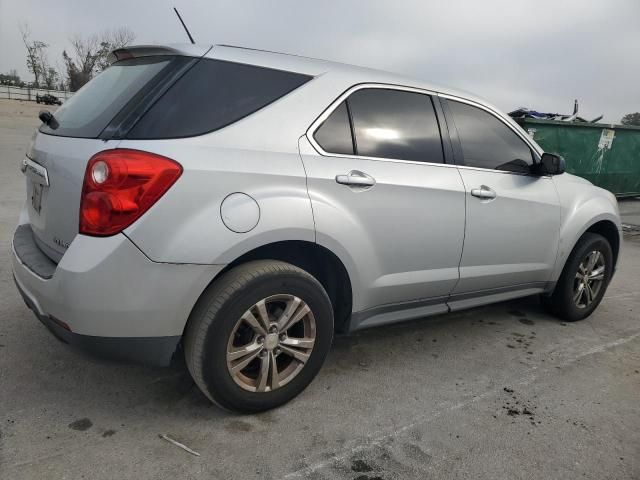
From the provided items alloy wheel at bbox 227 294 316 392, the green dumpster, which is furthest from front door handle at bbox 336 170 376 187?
the green dumpster

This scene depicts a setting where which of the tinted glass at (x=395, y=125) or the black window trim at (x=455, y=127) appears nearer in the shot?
the tinted glass at (x=395, y=125)

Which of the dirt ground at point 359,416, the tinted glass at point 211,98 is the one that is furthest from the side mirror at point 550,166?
the tinted glass at point 211,98

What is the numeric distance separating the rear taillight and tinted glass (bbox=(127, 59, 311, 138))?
142mm

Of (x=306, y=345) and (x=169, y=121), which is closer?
(x=169, y=121)

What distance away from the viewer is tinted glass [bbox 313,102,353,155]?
2604 mm

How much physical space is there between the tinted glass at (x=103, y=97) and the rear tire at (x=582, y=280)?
3.28 metres

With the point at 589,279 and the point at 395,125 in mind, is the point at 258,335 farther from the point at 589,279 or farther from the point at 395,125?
the point at 589,279

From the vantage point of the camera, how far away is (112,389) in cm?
270

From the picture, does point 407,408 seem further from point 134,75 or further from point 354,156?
point 134,75

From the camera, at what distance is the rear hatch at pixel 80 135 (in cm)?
223

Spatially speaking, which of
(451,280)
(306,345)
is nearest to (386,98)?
(451,280)

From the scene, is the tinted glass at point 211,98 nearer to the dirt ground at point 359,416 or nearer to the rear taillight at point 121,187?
the rear taillight at point 121,187

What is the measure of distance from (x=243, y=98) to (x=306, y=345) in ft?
4.00

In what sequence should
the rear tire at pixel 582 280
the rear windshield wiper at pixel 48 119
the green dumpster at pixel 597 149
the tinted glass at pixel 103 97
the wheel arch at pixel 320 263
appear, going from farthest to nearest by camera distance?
the green dumpster at pixel 597 149 < the rear tire at pixel 582 280 < the rear windshield wiper at pixel 48 119 < the wheel arch at pixel 320 263 < the tinted glass at pixel 103 97
